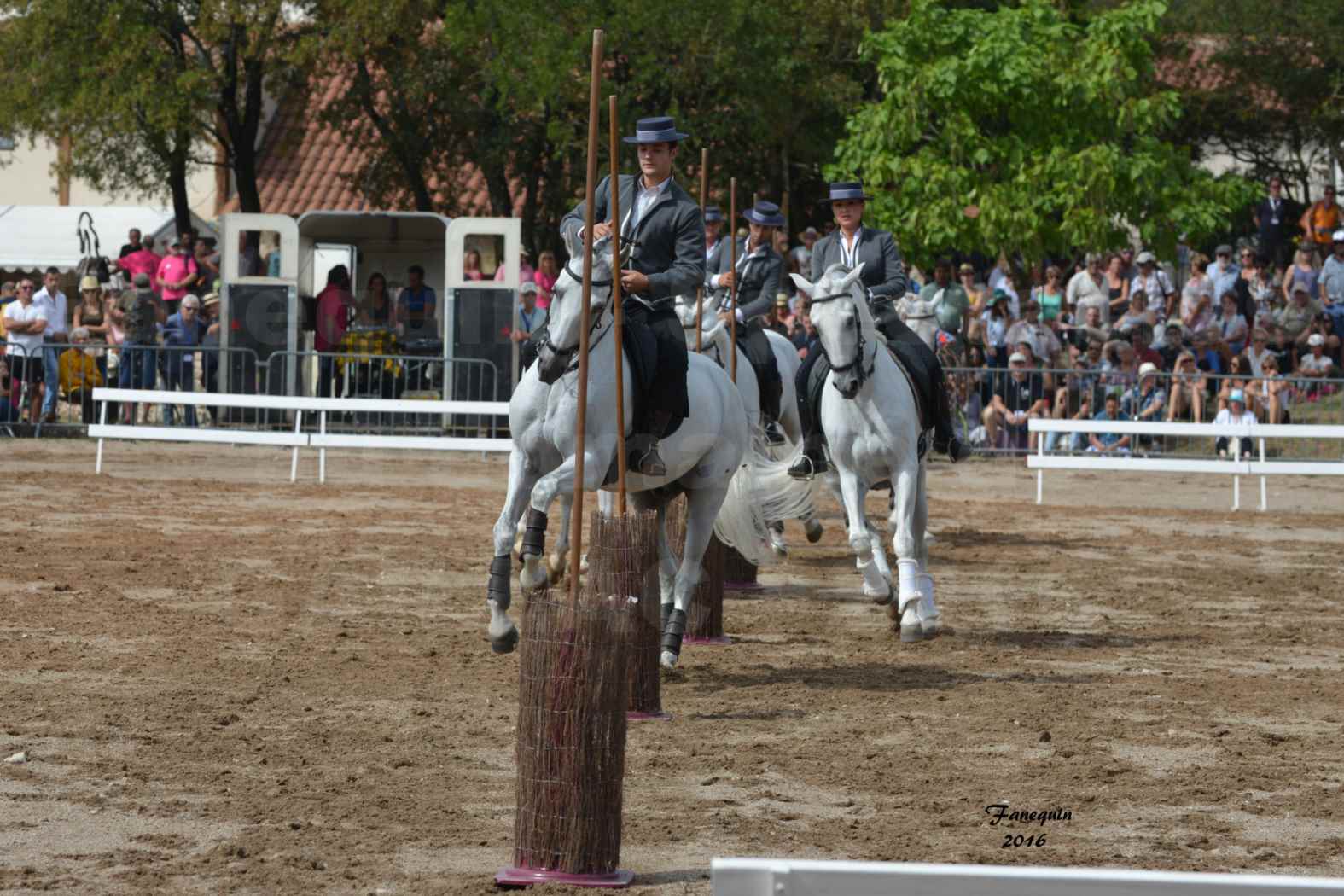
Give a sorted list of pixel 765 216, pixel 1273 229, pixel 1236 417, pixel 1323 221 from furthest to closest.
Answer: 1. pixel 1273 229
2. pixel 1323 221
3. pixel 1236 417
4. pixel 765 216

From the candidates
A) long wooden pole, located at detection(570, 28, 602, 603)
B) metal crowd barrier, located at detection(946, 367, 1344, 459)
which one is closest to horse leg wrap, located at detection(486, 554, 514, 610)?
long wooden pole, located at detection(570, 28, 602, 603)

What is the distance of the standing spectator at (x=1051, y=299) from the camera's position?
27.2 m

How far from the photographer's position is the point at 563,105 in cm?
3142

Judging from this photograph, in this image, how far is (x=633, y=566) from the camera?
9164 mm

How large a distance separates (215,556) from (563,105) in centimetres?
1727

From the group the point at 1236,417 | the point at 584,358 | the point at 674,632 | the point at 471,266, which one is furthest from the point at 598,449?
the point at 471,266

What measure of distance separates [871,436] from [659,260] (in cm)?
228

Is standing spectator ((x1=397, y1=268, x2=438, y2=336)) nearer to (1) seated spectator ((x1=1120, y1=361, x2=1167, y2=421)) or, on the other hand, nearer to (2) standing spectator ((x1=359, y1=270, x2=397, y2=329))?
(2) standing spectator ((x1=359, y1=270, x2=397, y2=329))

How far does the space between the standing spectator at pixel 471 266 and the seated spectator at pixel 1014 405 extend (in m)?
6.84

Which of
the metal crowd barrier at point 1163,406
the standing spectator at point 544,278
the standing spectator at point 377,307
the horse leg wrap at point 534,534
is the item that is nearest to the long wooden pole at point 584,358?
the horse leg wrap at point 534,534

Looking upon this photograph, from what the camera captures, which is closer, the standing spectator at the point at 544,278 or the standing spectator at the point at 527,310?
the standing spectator at the point at 527,310

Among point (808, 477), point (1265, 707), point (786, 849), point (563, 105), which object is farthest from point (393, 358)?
point (786, 849)

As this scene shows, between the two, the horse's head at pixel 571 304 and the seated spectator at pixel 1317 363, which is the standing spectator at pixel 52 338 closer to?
the seated spectator at pixel 1317 363

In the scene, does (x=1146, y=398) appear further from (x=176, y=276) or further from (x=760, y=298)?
(x=176, y=276)
